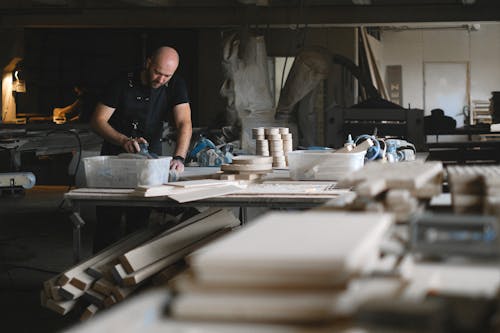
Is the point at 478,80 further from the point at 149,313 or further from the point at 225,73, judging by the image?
the point at 149,313

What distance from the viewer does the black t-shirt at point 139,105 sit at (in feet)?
16.5

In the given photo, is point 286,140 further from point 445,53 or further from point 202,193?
point 445,53

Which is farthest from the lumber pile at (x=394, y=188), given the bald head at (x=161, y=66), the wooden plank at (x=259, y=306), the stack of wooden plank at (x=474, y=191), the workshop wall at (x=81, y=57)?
the workshop wall at (x=81, y=57)

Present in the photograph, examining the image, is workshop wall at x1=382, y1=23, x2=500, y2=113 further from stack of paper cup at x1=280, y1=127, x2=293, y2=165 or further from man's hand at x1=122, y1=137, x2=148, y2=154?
man's hand at x1=122, y1=137, x2=148, y2=154

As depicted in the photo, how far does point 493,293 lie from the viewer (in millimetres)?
1339

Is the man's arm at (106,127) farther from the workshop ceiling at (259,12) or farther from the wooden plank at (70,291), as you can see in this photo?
the workshop ceiling at (259,12)

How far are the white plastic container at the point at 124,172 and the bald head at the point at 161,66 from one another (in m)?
1.00

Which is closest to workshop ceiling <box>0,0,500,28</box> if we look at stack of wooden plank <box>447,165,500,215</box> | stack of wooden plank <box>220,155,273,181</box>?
stack of wooden plank <box>220,155,273,181</box>

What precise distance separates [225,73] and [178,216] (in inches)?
181

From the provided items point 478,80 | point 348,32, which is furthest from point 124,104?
point 478,80

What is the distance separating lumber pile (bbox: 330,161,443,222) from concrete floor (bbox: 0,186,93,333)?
2812 millimetres

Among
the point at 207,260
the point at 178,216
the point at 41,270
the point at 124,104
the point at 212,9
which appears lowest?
the point at 41,270

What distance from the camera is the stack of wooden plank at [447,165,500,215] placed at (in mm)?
1856

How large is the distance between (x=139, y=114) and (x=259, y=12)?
5482 millimetres
